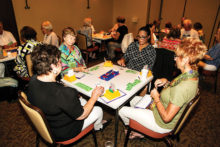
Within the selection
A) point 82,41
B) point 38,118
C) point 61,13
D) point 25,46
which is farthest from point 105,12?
point 38,118

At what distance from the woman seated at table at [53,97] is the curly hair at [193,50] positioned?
3.63ft

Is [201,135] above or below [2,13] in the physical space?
below

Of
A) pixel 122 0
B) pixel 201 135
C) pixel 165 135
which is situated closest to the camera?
pixel 165 135

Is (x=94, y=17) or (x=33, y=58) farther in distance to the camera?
(x=94, y=17)

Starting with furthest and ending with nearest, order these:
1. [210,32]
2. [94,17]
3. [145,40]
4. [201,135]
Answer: [94,17] → [210,32] → [145,40] → [201,135]

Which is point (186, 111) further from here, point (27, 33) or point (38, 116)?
point (27, 33)

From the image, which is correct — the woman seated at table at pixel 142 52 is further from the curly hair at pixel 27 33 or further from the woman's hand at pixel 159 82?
the curly hair at pixel 27 33

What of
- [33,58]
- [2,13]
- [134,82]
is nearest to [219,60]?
[134,82]

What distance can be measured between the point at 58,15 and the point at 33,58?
5106 millimetres

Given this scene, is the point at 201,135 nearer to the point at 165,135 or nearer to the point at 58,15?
the point at 165,135

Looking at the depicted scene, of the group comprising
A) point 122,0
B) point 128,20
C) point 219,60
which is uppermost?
point 122,0

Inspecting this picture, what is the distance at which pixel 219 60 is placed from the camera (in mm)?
3186

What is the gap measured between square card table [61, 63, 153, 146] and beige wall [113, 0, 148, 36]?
5916mm

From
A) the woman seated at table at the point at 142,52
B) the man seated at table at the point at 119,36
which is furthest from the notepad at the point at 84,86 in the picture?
the man seated at table at the point at 119,36
